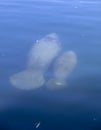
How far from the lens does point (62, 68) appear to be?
12.2 ft

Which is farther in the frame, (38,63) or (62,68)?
(38,63)

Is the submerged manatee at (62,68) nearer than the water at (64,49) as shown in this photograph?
No

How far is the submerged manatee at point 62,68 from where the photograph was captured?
134 inches

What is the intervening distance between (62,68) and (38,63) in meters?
0.31

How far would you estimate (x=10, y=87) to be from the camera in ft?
11.0

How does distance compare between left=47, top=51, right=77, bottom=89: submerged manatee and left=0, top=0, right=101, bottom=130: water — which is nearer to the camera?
left=0, top=0, right=101, bottom=130: water

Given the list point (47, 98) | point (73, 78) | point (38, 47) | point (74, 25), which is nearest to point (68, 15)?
point (74, 25)

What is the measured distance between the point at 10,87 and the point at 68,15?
2.41 meters

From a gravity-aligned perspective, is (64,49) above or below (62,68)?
above

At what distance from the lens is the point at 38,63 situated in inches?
151

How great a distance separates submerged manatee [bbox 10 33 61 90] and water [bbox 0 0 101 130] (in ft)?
0.25

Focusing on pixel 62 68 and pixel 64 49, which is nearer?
pixel 62 68

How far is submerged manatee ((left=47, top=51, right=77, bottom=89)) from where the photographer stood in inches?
134

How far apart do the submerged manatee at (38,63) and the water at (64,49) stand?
0.25ft
